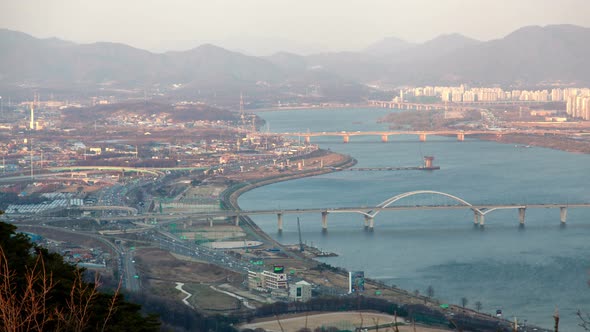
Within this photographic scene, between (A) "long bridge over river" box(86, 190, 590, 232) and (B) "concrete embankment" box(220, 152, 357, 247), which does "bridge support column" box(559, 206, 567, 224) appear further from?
(B) "concrete embankment" box(220, 152, 357, 247)

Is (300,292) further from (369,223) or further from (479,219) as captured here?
(479,219)

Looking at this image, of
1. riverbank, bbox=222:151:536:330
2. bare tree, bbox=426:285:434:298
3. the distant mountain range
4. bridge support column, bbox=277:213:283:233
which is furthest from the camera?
the distant mountain range

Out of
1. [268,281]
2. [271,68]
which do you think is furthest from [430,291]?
[271,68]

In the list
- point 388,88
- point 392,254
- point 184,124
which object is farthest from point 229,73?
point 392,254

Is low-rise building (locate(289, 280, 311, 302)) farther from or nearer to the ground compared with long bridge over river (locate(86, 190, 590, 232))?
nearer to the ground

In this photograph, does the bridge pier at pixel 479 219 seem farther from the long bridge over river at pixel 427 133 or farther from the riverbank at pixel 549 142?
the long bridge over river at pixel 427 133

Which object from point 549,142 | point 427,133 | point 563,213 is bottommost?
point 563,213

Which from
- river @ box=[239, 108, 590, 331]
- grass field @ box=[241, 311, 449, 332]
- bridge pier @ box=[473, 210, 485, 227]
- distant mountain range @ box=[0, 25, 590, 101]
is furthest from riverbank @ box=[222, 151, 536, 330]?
Result: distant mountain range @ box=[0, 25, 590, 101]
